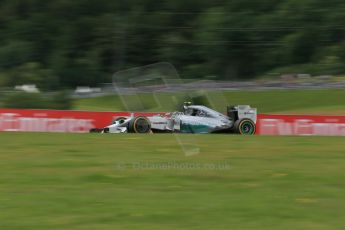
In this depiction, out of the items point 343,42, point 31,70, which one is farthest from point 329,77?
point 31,70

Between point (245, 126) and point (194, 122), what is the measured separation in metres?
1.80

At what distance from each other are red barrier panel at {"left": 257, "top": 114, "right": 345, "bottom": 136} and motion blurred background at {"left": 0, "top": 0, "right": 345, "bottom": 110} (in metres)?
31.5

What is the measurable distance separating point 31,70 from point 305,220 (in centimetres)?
5854

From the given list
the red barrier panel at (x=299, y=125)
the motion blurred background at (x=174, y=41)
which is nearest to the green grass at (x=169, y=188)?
the red barrier panel at (x=299, y=125)

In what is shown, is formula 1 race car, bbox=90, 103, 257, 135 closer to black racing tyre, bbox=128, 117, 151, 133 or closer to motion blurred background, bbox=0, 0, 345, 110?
black racing tyre, bbox=128, 117, 151, 133

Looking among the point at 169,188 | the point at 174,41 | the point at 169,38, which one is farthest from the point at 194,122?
the point at 169,38

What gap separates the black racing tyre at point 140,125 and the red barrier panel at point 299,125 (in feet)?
16.5

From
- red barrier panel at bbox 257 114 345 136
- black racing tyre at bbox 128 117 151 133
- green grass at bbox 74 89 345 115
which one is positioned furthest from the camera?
green grass at bbox 74 89 345 115

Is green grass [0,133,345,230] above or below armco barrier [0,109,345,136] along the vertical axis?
below

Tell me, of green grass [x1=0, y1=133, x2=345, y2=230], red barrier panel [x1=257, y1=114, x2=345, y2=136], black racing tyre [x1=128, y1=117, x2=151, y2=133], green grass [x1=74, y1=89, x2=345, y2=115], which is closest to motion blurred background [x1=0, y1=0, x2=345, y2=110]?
green grass [x1=74, y1=89, x2=345, y2=115]

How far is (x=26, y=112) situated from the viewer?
77.7 feet

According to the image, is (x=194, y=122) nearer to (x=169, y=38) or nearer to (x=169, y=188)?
(x=169, y=188)

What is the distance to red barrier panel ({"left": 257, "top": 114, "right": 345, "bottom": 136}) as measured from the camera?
77.5 feet

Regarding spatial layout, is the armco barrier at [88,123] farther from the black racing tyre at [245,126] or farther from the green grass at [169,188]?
the green grass at [169,188]
